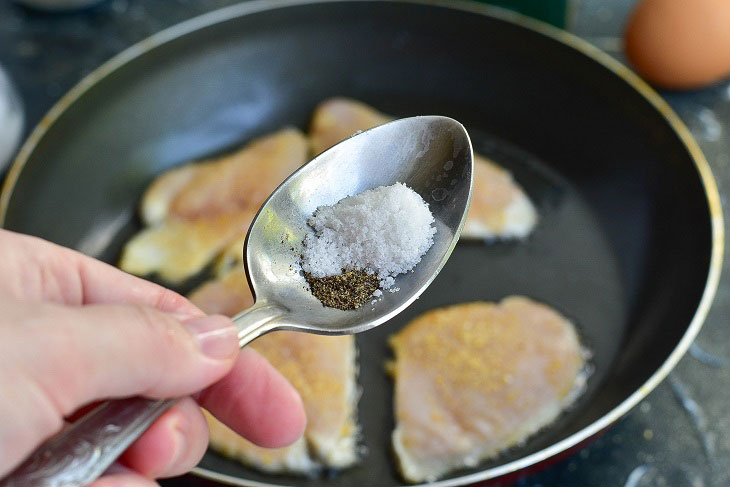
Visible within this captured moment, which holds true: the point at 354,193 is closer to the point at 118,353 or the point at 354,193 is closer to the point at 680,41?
the point at 118,353

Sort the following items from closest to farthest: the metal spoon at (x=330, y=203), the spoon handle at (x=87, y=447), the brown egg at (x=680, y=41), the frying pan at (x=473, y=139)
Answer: the spoon handle at (x=87, y=447)
the metal spoon at (x=330, y=203)
the frying pan at (x=473, y=139)
the brown egg at (x=680, y=41)

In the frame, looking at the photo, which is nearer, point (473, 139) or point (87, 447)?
point (87, 447)

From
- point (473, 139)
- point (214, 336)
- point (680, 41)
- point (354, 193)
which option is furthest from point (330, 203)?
point (680, 41)

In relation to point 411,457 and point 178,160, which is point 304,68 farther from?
point 411,457

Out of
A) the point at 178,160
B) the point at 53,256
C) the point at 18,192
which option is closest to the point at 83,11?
the point at 178,160

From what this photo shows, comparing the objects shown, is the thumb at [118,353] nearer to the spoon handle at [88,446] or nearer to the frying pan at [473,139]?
the spoon handle at [88,446]

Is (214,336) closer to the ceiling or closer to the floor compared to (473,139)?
closer to the ceiling

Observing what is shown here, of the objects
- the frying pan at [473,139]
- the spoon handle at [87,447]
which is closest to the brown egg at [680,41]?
the frying pan at [473,139]
